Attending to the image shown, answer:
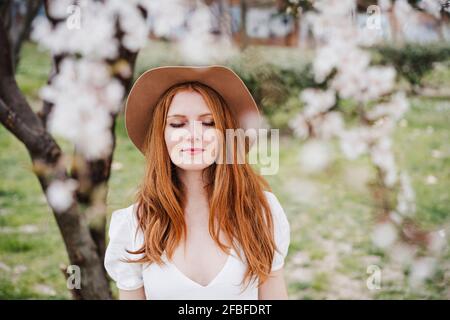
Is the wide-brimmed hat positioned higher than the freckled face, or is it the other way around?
the wide-brimmed hat

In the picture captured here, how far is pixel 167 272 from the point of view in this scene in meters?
1.30

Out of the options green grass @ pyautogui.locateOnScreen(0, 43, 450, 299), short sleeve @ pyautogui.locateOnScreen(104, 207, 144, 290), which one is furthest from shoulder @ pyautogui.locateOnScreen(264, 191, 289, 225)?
green grass @ pyautogui.locateOnScreen(0, 43, 450, 299)

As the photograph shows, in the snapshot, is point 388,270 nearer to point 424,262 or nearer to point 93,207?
point 424,262

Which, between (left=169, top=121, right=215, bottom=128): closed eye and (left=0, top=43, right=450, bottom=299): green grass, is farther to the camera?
(left=0, top=43, right=450, bottom=299): green grass

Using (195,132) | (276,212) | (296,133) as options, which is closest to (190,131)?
(195,132)

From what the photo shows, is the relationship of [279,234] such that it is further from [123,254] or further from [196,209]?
[123,254]

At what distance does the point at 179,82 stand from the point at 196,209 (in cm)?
35

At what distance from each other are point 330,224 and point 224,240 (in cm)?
181

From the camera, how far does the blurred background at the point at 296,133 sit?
2.20 meters

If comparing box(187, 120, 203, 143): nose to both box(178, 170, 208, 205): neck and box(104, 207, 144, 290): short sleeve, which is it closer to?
box(178, 170, 208, 205): neck

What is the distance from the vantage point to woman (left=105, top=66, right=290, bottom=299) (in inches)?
51.6

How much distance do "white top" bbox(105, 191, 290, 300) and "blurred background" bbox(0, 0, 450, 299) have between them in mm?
663

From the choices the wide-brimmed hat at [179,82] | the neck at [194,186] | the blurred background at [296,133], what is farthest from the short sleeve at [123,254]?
the blurred background at [296,133]
